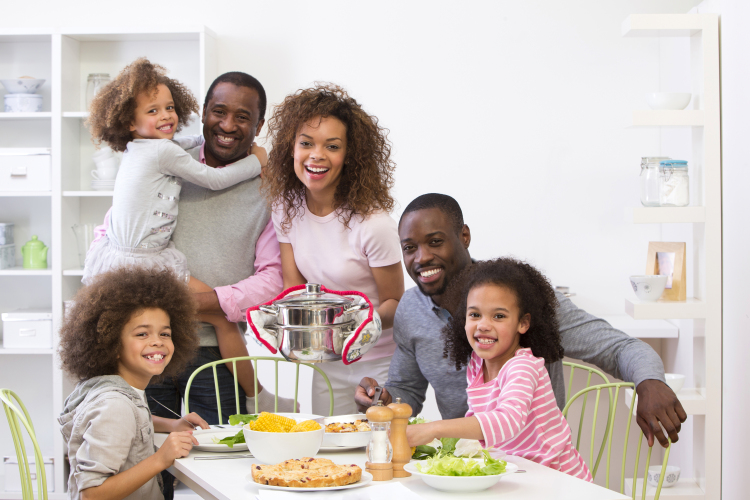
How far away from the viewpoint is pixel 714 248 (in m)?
2.32

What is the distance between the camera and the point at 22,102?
3.15 metres

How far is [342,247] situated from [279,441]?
2.52ft

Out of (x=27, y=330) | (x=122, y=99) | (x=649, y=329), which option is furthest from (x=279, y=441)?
(x=27, y=330)

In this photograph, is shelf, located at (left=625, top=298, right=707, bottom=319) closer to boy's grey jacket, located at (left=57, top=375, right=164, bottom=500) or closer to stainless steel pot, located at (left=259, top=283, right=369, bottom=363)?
stainless steel pot, located at (left=259, top=283, right=369, bottom=363)

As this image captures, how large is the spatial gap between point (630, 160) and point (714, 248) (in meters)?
0.91

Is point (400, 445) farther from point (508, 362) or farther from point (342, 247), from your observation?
point (342, 247)

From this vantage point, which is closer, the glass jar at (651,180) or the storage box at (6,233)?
the glass jar at (651,180)

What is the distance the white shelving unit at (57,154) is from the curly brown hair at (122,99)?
890 millimetres

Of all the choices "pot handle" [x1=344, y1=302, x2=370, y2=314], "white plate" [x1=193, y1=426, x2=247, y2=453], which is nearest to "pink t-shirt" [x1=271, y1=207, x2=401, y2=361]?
"white plate" [x1=193, y1=426, x2=247, y2=453]

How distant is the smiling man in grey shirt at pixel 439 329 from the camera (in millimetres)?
1692

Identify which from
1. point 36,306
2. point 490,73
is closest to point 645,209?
point 490,73

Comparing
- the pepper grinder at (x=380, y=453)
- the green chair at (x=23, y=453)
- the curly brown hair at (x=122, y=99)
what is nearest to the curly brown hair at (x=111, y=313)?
the green chair at (x=23, y=453)

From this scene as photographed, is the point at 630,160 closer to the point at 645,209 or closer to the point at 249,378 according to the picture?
the point at 645,209

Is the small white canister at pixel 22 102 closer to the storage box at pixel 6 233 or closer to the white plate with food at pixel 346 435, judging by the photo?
the storage box at pixel 6 233
